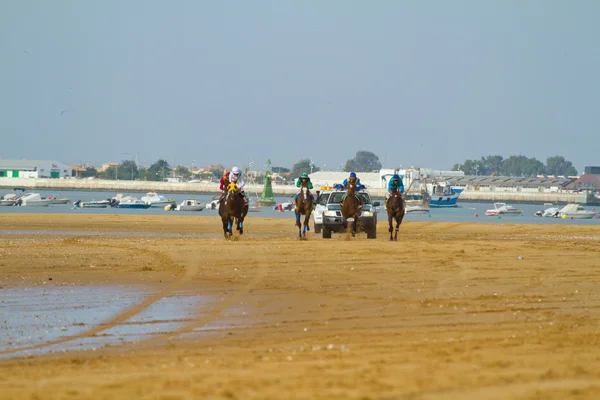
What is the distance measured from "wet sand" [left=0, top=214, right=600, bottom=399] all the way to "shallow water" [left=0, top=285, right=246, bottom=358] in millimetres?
152

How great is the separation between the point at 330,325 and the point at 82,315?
357 centimetres

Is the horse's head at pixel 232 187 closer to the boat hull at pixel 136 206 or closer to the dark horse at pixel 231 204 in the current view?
the dark horse at pixel 231 204

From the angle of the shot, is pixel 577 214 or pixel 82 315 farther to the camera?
pixel 577 214

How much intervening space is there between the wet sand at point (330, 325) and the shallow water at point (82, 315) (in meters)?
0.15

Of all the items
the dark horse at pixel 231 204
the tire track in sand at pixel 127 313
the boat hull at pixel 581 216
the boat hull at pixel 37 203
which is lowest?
the boat hull at pixel 581 216

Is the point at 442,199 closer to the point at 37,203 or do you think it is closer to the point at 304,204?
the point at 37,203

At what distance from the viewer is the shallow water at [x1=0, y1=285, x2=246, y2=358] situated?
1239cm

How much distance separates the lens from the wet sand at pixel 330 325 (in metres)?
8.84

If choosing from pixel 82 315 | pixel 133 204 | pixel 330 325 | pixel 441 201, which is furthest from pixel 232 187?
pixel 441 201

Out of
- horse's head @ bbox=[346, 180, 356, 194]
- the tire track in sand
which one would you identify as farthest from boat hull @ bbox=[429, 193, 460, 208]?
the tire track in sand

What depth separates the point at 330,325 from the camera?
13430 mm

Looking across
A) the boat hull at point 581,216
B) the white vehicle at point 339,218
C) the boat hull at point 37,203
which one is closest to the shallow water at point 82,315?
the white vehicle at point 339,218

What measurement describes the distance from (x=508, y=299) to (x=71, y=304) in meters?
6.63

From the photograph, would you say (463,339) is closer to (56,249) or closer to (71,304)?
(71,304)
